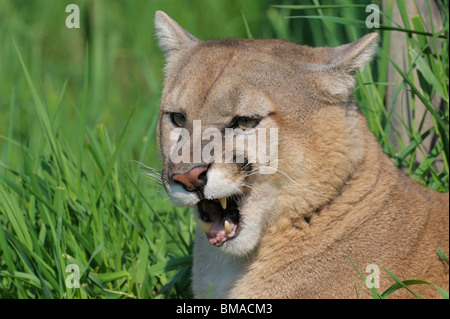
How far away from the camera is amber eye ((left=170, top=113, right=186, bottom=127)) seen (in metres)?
3.93

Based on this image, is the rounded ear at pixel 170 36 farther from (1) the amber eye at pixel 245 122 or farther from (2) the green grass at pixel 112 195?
(1) the amber eye at pixel 245 122

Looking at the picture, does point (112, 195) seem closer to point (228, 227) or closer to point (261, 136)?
point (228, 227)

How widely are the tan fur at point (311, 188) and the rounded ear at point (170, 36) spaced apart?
45cm

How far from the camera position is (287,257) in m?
3.83

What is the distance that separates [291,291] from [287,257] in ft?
0.58

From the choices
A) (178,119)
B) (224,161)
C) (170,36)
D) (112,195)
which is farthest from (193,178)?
(112,195)

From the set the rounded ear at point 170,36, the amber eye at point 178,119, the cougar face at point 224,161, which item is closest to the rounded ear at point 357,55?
the cougar face at point 224,161

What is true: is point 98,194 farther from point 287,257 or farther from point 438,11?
point 438,11

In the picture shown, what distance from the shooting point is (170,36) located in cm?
443

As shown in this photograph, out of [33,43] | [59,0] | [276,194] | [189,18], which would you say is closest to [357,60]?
[276,194]

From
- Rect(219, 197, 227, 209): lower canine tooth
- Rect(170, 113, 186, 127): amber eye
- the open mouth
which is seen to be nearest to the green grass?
Rect(170, 113, 186, 127): amber eye

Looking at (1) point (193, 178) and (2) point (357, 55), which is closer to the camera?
(1) point (193, 178)

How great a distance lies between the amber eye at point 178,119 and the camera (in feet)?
12.9

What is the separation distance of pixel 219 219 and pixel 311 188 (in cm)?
51
